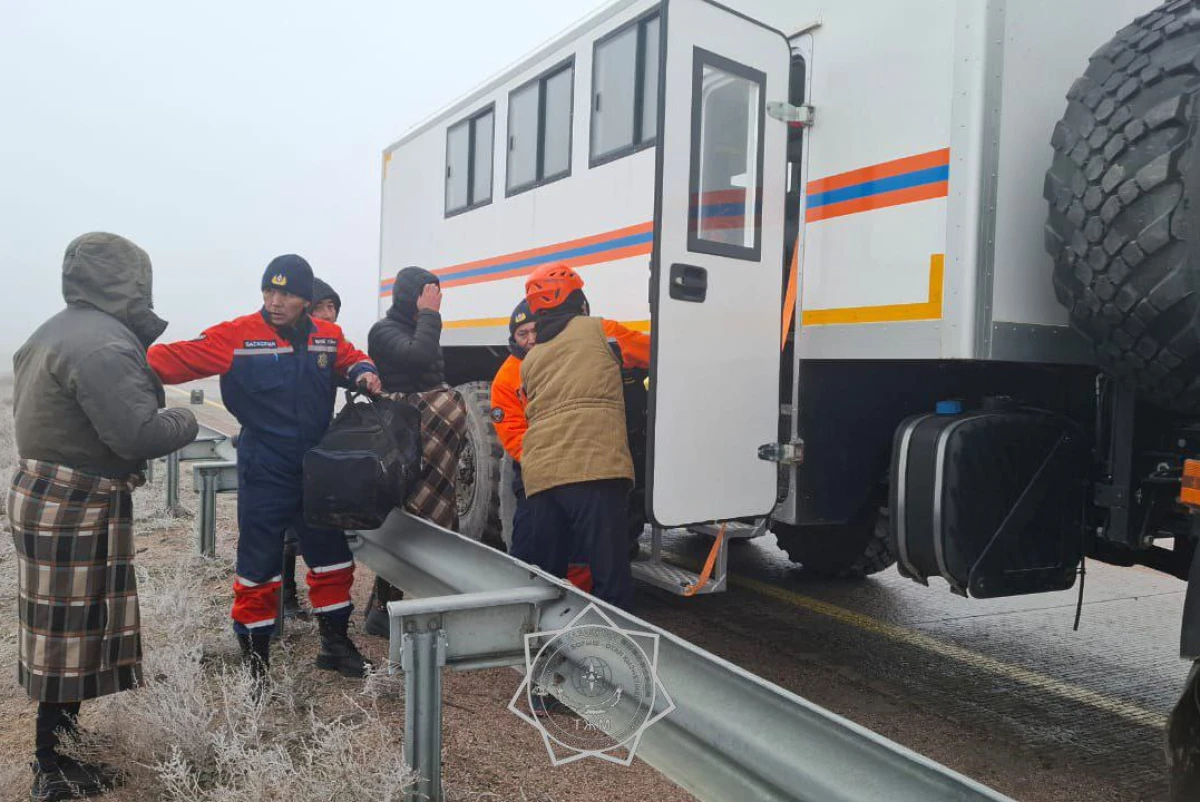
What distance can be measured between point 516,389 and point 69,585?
1.84 m

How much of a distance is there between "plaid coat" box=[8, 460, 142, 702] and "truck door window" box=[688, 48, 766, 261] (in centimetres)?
Result: 230

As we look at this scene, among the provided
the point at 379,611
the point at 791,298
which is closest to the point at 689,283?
the point at 791,298

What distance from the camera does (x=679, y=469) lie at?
365cm

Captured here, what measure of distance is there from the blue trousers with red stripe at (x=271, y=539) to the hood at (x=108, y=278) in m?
0.83

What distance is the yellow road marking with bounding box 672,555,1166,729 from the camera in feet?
12.8

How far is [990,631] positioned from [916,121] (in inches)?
114

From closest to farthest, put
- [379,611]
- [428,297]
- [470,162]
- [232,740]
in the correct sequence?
[232,740], [379,611], [428,297], [470,162]

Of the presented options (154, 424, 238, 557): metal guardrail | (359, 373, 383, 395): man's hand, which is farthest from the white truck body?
(154, 424, 238, 557): metal guardrail

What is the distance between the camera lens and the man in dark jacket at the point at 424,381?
4.80m

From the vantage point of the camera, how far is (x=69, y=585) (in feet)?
10.1

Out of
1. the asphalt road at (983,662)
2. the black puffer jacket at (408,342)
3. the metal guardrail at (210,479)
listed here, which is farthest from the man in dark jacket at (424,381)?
the asphalt road at (983,662)

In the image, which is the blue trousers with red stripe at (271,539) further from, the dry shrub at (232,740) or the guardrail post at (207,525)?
the guardrail post at (207,525)

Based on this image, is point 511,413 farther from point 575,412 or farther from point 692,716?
point 692,716

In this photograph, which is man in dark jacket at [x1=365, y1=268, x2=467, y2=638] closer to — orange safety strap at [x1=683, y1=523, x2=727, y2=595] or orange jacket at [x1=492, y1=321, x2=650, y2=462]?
orange jacket at [x1=492, y1=321, x2=650, y2=462]
